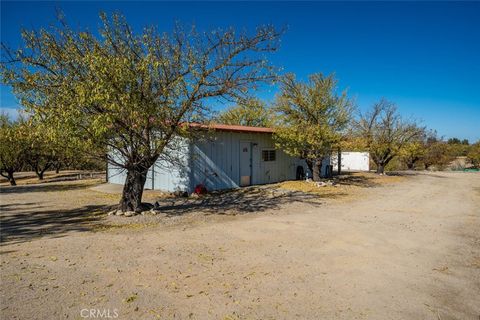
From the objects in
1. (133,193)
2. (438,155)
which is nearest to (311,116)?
(133,193)

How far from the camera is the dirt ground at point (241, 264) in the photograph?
13.2 feet

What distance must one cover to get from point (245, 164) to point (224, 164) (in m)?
1.62

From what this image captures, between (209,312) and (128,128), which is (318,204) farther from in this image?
(209,312)

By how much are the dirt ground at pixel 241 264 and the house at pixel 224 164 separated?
4.18m

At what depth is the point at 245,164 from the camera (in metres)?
17.0

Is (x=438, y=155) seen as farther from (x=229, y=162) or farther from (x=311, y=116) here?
(x=229, y=162)

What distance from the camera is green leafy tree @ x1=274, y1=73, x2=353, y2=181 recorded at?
16844mm

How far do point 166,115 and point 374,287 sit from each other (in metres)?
6.64

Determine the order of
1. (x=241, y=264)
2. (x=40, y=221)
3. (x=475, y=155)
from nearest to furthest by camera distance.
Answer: (x=241, y=264), (x=40, y=221), (x=475, y=155)

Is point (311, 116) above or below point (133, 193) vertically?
above

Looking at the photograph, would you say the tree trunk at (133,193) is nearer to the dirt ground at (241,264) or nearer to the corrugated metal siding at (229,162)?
the dirt ground at (241,264)

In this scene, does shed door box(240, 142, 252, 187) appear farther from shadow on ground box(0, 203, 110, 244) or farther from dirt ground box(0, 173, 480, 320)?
shadow on ground box(0, 203, 110, 244)

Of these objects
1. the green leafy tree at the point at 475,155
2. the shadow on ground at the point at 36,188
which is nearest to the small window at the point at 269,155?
the shadow on ground at the point at 36,188

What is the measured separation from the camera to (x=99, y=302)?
4062 mm
